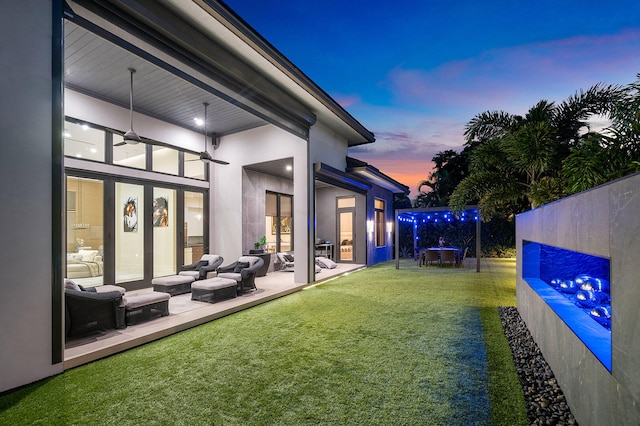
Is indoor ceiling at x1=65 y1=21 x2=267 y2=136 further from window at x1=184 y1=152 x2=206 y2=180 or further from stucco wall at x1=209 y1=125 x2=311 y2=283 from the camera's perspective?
window at x1=184 y1=152 x2=206 y2=180

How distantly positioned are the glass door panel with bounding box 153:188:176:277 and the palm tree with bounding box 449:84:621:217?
295 inches

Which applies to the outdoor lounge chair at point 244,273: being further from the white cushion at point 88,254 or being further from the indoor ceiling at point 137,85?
the indoor ceiling at point 137,85

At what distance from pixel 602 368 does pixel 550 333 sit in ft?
4.77

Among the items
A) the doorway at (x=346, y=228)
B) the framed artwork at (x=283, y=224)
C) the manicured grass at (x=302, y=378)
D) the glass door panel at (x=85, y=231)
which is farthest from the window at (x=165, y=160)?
the doorway at (x=346, y=228)

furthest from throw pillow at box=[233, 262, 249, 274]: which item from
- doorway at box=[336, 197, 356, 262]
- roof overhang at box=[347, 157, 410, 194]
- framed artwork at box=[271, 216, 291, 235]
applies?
doorway at box=[336, 197, 356, 262]

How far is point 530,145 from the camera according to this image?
5.45 metres

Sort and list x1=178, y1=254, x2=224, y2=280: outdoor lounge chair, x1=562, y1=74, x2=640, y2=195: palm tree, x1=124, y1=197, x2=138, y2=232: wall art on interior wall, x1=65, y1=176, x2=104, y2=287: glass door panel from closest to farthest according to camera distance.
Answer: x1=562, y1=74, x2=640, y2=195: palm tree, x1=65, y1=176, x2=104, y2=287: glass door panel, x1=124, y1=197, x2=138, y2=232: wall art on interior wall, x1=178, y1=254, x2=224, y2=280: outdoor lounge chair

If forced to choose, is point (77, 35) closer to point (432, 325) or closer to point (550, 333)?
point (432, 325)

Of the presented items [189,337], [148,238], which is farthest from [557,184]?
[148,238]

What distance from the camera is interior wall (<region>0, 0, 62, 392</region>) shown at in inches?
115

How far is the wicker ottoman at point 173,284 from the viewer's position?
685 centimetres

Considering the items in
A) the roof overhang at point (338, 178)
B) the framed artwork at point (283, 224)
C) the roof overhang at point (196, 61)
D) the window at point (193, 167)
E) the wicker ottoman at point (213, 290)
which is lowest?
the wicker ottoman at point (213, 290)

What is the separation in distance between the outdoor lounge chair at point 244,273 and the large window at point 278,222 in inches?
130

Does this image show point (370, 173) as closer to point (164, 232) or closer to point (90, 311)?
point (164, 232)
